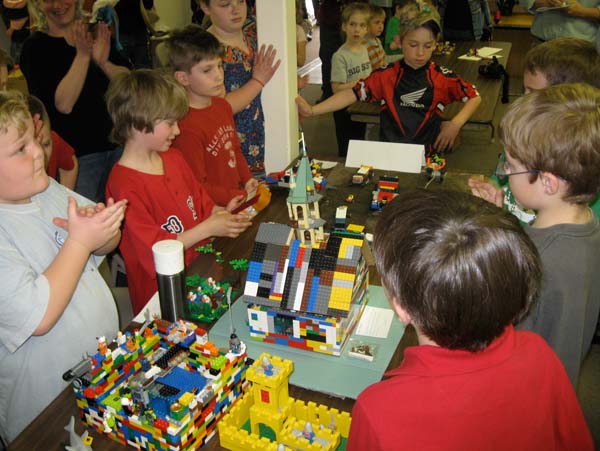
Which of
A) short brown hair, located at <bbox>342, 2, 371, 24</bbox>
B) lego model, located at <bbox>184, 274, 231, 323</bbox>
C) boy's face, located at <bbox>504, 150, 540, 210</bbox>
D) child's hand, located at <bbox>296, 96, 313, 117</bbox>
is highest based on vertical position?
short brown hair, located at <bbox>342, 2, 371, 24</bbox>

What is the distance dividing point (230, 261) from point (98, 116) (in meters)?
1.43

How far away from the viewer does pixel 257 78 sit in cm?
277

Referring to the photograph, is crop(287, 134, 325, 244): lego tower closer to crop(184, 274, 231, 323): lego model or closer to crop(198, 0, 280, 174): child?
crop(184, 274, 231, 323): lego model

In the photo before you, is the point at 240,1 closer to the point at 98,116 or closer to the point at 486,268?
the point at 98,116

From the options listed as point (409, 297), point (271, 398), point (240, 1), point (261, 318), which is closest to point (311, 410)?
point (271, 398)

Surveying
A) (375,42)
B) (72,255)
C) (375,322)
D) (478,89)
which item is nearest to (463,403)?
(375,322)

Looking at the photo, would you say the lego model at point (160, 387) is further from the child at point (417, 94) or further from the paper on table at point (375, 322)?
the child at point (417, 94)

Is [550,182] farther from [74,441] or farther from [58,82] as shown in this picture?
[58,82]

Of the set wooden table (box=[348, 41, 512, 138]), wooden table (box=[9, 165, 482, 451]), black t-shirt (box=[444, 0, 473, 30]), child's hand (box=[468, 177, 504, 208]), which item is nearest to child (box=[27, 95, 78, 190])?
wooden table (box=[9, 165, 482, 451])

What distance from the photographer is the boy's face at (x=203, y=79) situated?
2.43 metres

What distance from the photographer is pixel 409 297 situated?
934mm

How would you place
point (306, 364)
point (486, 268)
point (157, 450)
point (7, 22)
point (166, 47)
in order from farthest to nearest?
point (7, 22)
point (166, 47)
point (306, 364)
point (157, 450)
point (486, 268)

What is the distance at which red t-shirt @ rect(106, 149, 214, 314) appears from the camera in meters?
1.92

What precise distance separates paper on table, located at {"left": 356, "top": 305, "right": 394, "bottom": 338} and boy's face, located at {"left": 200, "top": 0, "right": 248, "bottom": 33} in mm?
1659
